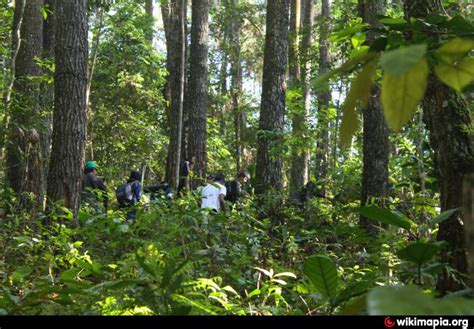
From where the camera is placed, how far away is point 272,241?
5613 millimetres

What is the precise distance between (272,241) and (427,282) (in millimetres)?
3046

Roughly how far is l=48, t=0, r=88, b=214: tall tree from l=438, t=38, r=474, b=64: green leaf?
7084 mm

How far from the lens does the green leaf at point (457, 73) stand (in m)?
0.89

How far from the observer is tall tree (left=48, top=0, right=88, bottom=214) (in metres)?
7.50

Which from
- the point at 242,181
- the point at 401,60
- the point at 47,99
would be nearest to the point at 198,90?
the point at 242,181

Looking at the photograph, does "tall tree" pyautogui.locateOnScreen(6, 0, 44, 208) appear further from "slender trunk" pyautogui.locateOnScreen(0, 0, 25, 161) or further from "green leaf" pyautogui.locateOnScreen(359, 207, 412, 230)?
"green leaf" pyautogui.locateOnScreen(359, 207, 412, 230)

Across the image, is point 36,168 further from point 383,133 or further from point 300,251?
point 383,133

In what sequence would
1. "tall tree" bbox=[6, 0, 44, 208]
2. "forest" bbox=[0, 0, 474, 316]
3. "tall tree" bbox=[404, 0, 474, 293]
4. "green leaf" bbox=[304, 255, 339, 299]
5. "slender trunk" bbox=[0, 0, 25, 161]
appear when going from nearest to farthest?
"forest" bbox=[0, 0, 474, 316]
"green leaf" bbox=[304, 255, 339, 299]
"tall tree" bbox=[404, 0, 474, 293]
"tall tree" bbox=[6, 0, 44, 208]
"slender trunk" bbox=[0, 0, 25, 161]

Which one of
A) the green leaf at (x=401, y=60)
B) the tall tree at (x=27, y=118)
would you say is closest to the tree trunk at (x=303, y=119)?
the tall tree at (x=27, y=118)

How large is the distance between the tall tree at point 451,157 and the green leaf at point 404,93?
1.37 m

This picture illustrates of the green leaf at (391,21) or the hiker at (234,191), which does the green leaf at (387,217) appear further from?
the hiker at (234,191)

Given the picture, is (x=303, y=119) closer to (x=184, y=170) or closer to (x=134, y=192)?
(x=184, y=170)

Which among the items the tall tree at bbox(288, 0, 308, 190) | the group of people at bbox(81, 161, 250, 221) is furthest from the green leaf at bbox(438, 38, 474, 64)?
the tall tree at bbox(288, 0, 308, 190)

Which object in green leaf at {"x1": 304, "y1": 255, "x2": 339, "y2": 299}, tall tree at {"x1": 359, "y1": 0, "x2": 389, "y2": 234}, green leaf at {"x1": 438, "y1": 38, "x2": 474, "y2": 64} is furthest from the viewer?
tall tree at {"x1": 359, "y1": 0, "x2": 389, "y2": 234}
